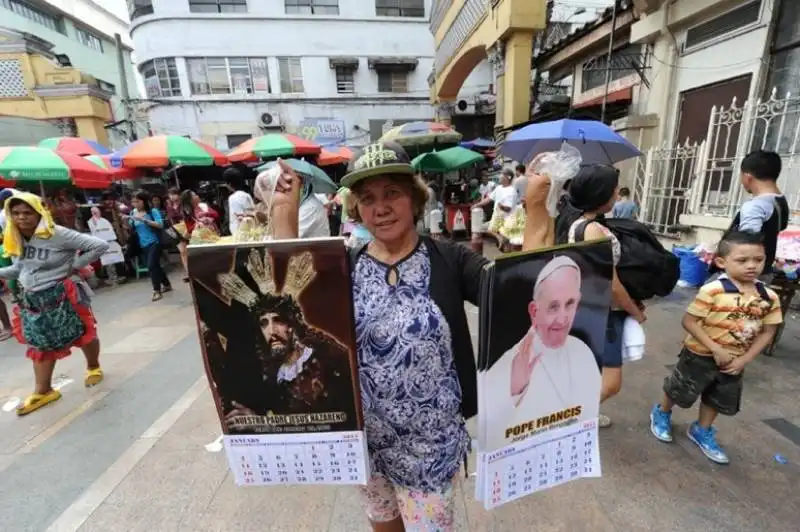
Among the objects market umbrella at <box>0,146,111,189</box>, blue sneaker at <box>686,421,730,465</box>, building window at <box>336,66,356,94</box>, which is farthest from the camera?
building window at <box>336,66,356,94</box>

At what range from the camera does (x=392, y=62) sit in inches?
763

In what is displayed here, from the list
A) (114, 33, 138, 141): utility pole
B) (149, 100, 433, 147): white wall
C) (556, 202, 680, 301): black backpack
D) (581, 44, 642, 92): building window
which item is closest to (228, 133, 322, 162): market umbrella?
(581, 44, 642, 92): building window

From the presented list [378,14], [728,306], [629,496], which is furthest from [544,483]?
[378,14]

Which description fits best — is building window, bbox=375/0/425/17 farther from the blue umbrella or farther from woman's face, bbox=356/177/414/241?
woman's face, bbox=356/177/414/241

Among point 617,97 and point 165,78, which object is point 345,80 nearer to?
point 165,78

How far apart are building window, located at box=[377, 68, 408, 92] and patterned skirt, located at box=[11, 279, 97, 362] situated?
19.1m

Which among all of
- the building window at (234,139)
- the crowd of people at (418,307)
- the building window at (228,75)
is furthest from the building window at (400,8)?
the crowd of people at (418,307)

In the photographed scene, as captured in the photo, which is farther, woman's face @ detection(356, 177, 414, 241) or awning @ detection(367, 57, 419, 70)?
awning @ detection(367, 57, 419, 70)

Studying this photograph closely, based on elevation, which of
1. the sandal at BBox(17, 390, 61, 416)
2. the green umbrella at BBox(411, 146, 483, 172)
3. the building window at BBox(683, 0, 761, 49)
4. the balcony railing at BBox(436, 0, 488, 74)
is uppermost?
the balcony railing at BBox(436, 0, 488, 74)

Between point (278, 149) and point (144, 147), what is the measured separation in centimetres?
262

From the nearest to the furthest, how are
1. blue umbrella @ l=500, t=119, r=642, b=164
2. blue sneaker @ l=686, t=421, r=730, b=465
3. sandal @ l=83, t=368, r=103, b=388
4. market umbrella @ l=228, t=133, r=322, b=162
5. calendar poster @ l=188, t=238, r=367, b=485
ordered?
calendar poster @ l=188, t=238, r=367, b=485
blue sneaker @ l=686, t=421, r=730, b=465
sandal @ l=83, t=368, r=103, b=388
blue umbrella @ l=500, t=119, r=642, b=164
market umbrella @ l=228, t=133, r=322, b=162

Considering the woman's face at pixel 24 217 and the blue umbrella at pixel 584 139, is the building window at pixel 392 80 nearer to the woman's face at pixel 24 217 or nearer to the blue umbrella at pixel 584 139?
the blue umbrella at pixel 584 139

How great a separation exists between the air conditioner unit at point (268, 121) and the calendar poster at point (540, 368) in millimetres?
19858

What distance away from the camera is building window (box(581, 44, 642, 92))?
313 inches
